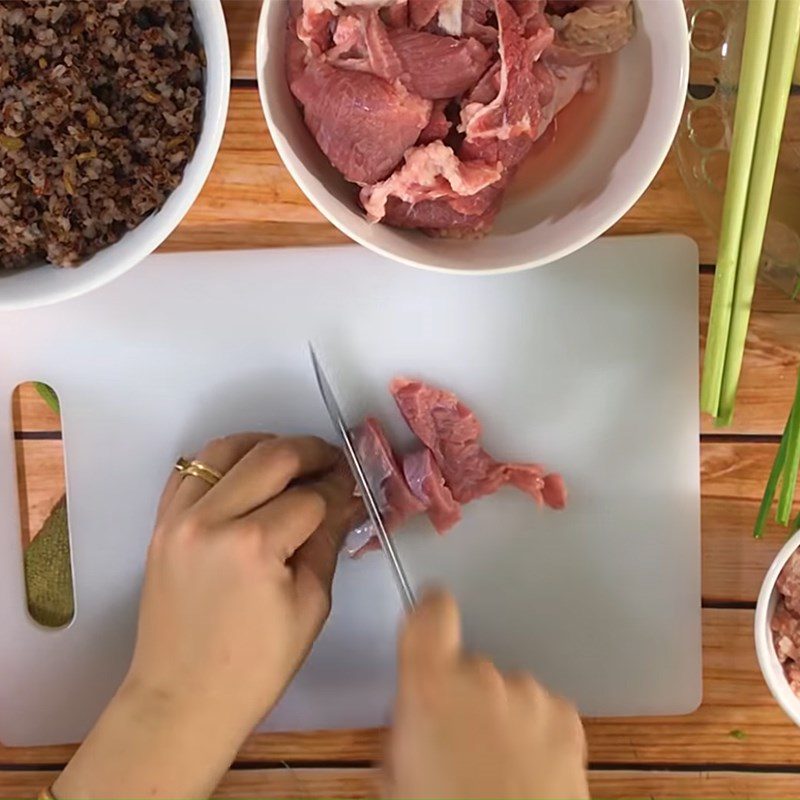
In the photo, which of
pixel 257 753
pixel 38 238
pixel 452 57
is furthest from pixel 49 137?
pixel 257 753

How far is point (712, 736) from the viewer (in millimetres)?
967

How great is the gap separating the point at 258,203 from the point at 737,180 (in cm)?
43

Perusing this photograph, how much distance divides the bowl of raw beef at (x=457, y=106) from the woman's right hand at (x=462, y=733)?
32 cm

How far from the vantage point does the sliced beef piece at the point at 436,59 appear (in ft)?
2.52

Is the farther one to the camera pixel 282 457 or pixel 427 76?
pixel 282 457

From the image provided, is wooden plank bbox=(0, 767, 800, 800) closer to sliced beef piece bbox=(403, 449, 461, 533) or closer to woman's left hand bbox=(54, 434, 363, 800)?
woman's left hand bbox=(54, 434, 363, 800)

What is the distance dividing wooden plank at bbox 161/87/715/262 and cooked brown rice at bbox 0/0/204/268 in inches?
3.5

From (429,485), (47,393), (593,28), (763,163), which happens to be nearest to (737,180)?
(763,163)

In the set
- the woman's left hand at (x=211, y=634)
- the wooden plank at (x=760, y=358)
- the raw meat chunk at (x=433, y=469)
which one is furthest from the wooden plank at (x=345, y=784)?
the wooden plank at (x=760, y=358)

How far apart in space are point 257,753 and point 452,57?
68cm

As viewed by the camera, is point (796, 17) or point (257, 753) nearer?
point (796, 17)

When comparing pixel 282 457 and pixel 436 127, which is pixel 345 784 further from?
pixel 436 127

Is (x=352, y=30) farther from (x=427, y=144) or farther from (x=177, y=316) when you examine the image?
(x=177, y=316)

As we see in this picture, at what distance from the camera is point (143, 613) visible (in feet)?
2.91
